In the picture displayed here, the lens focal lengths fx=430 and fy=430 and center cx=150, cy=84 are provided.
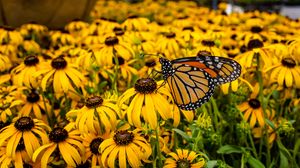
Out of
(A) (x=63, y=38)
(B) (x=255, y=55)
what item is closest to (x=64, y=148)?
(B) (x=255, y=55)

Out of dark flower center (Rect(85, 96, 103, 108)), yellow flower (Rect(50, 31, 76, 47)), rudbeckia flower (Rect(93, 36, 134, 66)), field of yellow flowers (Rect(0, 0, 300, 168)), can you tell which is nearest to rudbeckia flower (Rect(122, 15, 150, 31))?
field of yellow flowers (Rect(0, 0, 300, 168))

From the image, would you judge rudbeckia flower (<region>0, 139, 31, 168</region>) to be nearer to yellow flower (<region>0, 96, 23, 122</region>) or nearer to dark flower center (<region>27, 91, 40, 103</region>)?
yellow flower (<region>0, 96, 23, 122</region>)

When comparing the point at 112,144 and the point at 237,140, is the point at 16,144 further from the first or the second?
the point at 237,140

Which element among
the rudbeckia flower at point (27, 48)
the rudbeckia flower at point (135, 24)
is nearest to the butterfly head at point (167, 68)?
the rudbeckia flower at point (135, 24)

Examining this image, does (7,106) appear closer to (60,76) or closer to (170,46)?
(60,76)

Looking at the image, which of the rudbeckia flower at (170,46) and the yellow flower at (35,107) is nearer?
the yellow flower at (35,107)

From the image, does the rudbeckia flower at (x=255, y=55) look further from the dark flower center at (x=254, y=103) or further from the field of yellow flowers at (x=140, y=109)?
the dark flower center at (x=254, y=103)
